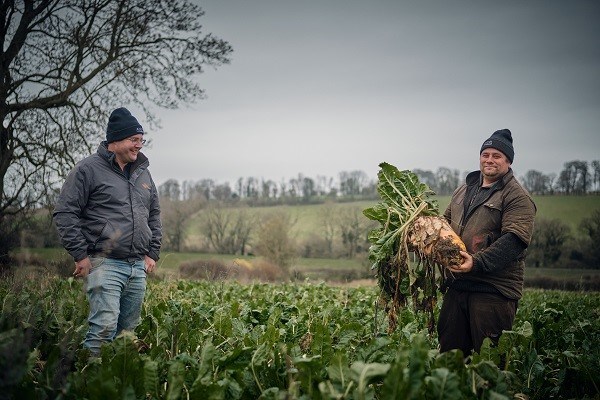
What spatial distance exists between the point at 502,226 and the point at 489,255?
1.05 feet

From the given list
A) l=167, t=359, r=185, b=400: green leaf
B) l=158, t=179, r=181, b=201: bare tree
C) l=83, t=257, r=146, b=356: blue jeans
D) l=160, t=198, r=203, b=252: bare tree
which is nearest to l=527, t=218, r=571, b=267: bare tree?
l=160, t=198, r=203, b=252: bare tree

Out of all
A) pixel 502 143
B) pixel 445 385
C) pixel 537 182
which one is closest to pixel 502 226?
pixel 502 143

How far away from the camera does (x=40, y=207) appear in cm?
1155

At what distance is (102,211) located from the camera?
4.01 metres

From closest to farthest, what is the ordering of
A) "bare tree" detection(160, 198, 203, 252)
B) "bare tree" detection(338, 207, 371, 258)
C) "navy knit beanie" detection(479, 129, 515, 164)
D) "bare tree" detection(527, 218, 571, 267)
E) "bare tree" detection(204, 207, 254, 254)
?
1. "navy knit beanie" detection(479, 129, 515, 164)
2. "bare tree" detection(527, 218, 571, 267)
3. "bare tree" detection(160, 198, 203, 252)
4. "bare tree" detection(338, 207, 371, 258)
5. "bare tree" detection(204, 207, 254, 254)

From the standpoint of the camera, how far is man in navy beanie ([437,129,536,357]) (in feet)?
12.1

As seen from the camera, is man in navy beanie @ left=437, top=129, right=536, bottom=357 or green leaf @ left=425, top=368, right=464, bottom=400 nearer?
green leaf @ left=425, top=368, right=464, bottom=400

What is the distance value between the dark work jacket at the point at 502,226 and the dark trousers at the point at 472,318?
121mm

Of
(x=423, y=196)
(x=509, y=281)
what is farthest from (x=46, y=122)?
(x=509, y=281)

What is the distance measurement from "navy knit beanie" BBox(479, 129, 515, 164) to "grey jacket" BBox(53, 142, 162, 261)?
345cm

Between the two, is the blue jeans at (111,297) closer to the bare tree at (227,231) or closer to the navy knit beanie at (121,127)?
the navy knit beanie at (121,127)

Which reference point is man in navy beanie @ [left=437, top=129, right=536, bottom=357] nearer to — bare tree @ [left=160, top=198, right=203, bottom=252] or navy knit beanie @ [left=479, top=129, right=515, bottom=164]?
navy knit beanie @ [left=479, top=129, right=515, bottom=164]

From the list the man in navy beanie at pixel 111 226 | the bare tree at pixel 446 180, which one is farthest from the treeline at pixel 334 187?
the man in navy beanie at pixel 111 226

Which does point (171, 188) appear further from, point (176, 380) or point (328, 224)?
point (176, 380)
